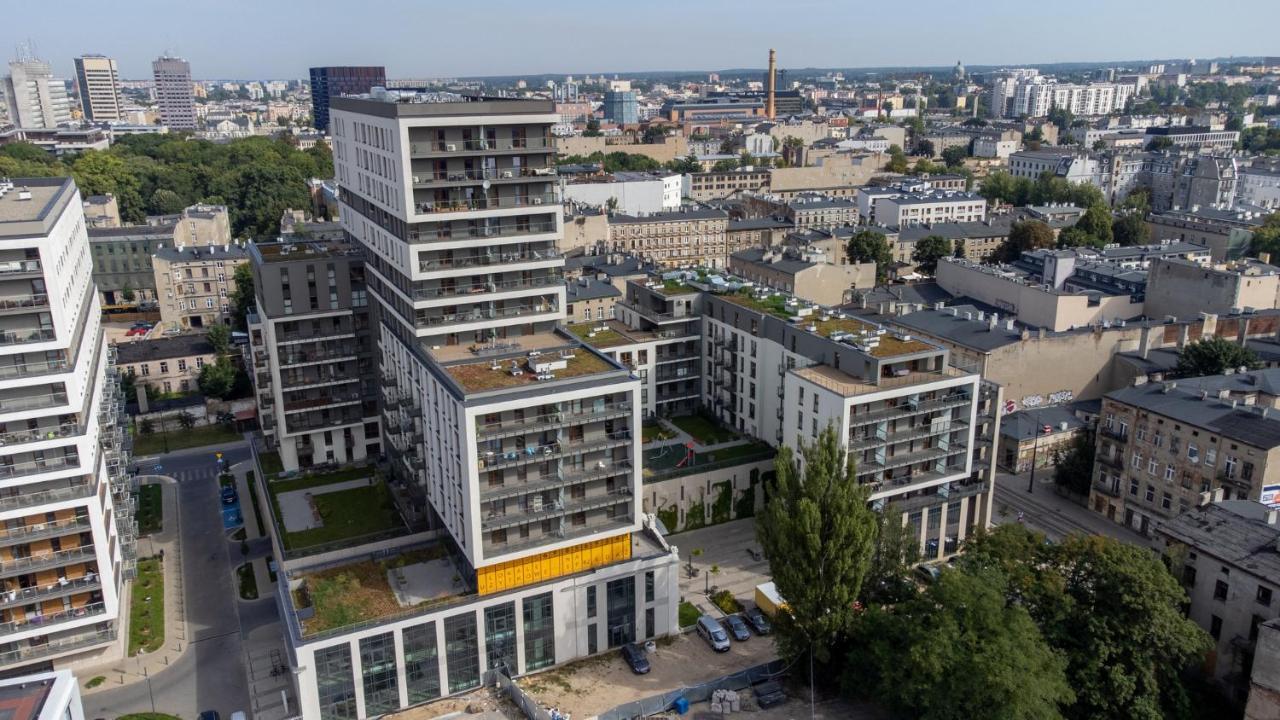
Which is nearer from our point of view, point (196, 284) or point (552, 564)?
point (552, 564)

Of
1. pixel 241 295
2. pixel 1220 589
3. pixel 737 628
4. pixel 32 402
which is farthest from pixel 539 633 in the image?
Result: pixel 241 295

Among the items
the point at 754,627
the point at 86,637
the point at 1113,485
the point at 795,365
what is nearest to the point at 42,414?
the point at 86,637

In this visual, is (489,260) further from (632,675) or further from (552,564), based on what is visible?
(632,675)

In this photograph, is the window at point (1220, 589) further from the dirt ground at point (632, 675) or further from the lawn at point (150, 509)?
the lawn at point (150, 509)

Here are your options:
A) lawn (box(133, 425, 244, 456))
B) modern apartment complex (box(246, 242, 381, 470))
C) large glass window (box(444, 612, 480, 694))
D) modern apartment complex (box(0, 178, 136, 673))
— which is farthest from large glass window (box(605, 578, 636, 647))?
lawn (box(133, 425, 244, 456))

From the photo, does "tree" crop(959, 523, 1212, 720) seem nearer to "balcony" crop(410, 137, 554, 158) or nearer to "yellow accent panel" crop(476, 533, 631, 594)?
"yellow accent panel" crop(476, 533, 631, 594)

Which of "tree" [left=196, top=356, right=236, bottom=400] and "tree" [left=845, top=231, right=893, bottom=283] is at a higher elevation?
"tree" [left=845, top=231, right=893, bottom=283]
